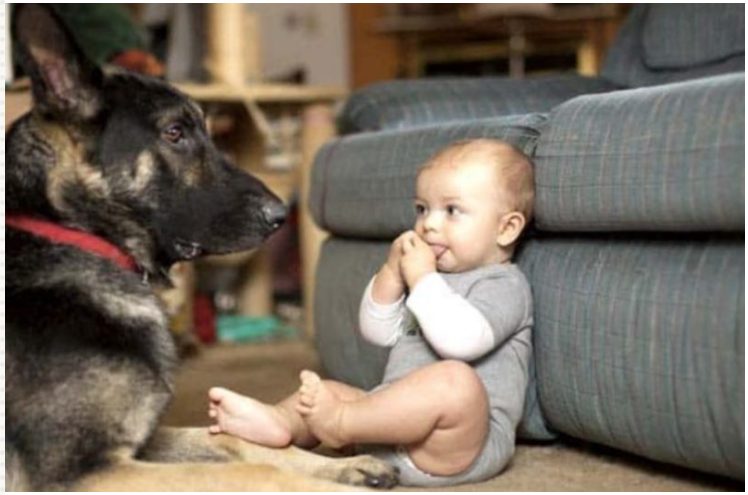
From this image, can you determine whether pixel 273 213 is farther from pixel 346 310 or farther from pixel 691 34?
pixel 691 34

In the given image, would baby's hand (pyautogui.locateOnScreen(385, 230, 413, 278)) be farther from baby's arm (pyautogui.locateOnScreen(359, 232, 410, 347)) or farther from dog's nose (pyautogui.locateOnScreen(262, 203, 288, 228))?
dog's nose (pyautogui.locateOnScreen(262, 203, 288, 228))

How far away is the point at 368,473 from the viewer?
60.0 inches

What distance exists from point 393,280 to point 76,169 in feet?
1.55

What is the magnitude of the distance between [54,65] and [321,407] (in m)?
0.59

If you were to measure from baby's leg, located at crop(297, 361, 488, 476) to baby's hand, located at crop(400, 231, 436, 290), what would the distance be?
0.13 meters

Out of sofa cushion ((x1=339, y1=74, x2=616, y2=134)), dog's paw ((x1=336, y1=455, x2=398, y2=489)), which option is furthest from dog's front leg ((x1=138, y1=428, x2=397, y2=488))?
sofa cushion ((x1=339, y1=74, x2=616, y2=134))

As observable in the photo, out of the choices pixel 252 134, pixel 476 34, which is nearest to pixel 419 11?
pixel 476 34

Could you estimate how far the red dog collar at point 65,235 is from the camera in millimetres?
1552

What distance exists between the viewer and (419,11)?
5.72 metres

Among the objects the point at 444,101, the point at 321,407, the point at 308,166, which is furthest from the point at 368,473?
the point at 308,166

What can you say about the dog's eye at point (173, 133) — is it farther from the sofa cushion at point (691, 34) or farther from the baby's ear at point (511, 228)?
the sofa cushion at point (691, 34)

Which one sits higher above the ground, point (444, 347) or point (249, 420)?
point (444, 347)

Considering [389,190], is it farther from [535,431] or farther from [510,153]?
[535,431]

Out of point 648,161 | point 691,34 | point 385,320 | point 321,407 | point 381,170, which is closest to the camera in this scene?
point 648,161
